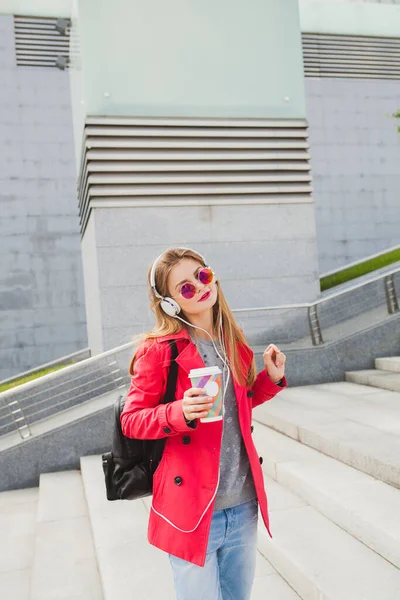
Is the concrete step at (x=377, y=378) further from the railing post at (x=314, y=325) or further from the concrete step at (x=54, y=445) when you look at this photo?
the concrete step at (x=54, y=445)

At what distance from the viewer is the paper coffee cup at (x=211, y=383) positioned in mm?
1801

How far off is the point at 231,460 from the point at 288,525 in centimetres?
218

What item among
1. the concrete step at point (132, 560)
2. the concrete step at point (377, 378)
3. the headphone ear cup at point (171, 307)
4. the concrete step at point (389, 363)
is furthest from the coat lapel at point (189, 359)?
the concrete step at point (389, 363)

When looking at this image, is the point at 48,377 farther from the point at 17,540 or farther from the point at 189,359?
the point at 189,359

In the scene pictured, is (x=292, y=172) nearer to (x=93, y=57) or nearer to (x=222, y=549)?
(x=93, y=57)

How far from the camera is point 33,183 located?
51.9 feet

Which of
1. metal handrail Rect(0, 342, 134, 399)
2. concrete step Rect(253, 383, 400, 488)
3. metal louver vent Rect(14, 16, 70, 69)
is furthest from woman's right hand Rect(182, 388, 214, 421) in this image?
metal louver vent Rect(14, 16, 70, 69)

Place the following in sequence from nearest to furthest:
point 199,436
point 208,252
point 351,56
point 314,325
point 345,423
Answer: point 199,436 → point 345,423 → point 314,325 → point 208,252 → point 351,56

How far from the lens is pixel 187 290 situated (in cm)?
213

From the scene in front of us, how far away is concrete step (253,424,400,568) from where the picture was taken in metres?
3.50

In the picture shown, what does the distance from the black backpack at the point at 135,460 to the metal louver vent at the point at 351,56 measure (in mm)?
16607

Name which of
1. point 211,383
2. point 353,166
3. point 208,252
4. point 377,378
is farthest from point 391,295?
point 353,166

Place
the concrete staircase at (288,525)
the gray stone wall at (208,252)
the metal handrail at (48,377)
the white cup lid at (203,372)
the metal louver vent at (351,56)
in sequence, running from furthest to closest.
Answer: the metal louver vent at (351,56)
the gray stone wall at (208,252)
the metal handrail at (48,377)
the concrete staircase at (288,525)
the white cup lid at (203,372)

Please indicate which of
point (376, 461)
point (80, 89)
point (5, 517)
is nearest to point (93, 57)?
point (80, 89)
